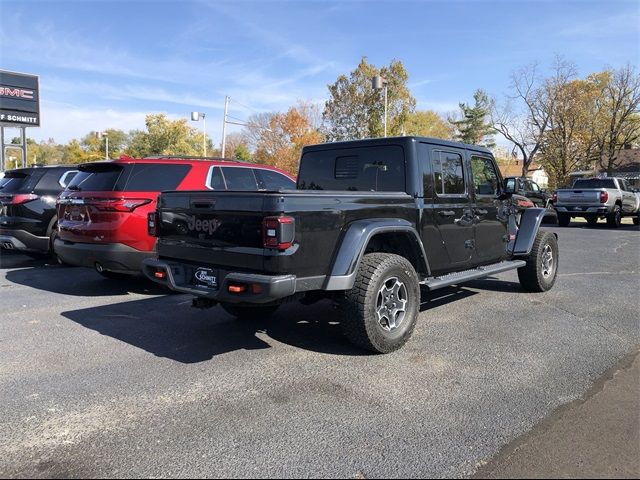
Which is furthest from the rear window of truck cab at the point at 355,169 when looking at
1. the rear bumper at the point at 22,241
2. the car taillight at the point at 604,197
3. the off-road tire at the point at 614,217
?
the off-road tire at the point at 614,217

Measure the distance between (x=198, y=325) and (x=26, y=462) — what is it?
2650mm

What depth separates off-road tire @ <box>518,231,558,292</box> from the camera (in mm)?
6684

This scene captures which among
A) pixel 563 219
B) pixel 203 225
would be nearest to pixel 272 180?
pixel 203 225

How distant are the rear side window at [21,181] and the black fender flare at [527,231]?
813 cm

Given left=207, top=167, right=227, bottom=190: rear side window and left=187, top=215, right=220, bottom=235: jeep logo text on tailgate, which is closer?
left=187, top=215, right=220, bottom=235: jeep logo text on tailgate

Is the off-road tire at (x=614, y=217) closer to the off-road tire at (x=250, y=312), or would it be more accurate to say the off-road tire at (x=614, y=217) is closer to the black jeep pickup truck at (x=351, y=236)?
the black jeep pickup truck at (x=351, y=236)

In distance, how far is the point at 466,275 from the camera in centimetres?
546

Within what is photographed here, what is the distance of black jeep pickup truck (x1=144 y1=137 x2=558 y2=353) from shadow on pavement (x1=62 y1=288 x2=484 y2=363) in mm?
310

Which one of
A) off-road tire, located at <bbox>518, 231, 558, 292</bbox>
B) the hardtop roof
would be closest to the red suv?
the hardtop roof

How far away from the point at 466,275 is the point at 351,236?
1943 millimetres

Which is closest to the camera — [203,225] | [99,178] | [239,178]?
[203,225]

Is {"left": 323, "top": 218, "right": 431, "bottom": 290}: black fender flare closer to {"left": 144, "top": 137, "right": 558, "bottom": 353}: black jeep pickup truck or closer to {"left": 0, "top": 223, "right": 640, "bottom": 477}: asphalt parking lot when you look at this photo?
{"left": 144, "top": 137, "right": 558, "bottom": 353}: black jeep pickup truck

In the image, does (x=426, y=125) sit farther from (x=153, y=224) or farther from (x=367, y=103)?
(x=153, y=224)

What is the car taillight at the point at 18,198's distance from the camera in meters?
8.61
